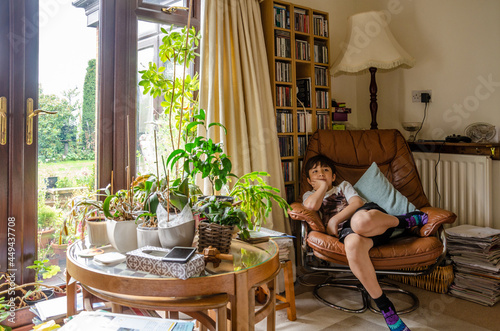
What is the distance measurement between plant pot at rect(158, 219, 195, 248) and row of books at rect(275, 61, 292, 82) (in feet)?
5.92

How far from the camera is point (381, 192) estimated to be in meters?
2.56

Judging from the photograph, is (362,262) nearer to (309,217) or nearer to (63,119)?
(309,217)

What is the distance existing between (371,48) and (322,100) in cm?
53

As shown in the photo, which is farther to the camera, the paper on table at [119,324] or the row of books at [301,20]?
the row of books at [301,20]

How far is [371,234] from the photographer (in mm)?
2131

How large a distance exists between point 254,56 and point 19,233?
1.78 meters

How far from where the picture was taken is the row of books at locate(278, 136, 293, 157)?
116 inches

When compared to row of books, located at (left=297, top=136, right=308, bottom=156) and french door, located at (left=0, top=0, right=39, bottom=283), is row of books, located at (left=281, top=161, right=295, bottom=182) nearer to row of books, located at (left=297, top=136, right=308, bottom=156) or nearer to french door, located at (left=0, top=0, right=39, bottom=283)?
row of books, located at (left=297, top=136, right=308, bottom=156)

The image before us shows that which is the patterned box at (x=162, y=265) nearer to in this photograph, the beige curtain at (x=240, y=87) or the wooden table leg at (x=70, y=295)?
the wooden table leg at (x=70, y=295)

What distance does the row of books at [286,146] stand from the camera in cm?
296

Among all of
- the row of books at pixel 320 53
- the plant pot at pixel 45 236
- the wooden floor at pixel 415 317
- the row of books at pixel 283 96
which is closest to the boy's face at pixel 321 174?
the row of books at pixel 283 96

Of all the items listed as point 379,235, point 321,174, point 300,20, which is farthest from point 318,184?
point 300,20

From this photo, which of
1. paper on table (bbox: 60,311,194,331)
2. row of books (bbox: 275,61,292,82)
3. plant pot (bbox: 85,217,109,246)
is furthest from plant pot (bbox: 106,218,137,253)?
row of books (bbox: 275,61,292,82)

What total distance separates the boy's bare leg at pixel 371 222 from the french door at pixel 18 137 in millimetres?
1720
